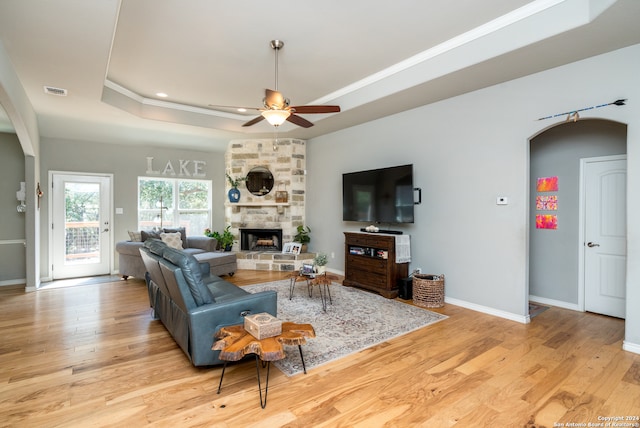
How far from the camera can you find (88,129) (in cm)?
579

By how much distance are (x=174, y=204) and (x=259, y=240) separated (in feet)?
7.17

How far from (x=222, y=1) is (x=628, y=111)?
3.85 meters

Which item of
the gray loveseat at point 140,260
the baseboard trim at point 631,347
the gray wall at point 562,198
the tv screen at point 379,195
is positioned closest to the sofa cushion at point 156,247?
the gray loveseat at point 140,260

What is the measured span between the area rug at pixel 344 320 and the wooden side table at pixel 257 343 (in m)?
0.44

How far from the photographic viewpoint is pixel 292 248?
273 inches

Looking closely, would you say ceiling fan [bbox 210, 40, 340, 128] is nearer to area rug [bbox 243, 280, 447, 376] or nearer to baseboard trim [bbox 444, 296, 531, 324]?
area rug [bbox 243, 280, 447, 376]

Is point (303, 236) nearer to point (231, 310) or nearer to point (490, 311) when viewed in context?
point (490, 311)

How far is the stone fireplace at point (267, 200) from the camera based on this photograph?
7105 mm

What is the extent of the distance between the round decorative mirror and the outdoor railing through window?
3.19 meters

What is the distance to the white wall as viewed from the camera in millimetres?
3090

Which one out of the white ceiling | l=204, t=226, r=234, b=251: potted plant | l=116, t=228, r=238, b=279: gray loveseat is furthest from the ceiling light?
l=204, t=226, r=234, b=251: potted plant

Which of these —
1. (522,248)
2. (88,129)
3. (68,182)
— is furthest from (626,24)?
(68,182)

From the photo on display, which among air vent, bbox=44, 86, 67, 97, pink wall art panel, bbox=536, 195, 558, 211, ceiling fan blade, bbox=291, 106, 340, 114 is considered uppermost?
air vent, bbox=44, 86, 67, 97

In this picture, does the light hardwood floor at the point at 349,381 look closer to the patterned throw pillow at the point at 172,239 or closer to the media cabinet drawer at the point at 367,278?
the media cabinet drawer at the point at 367,278
